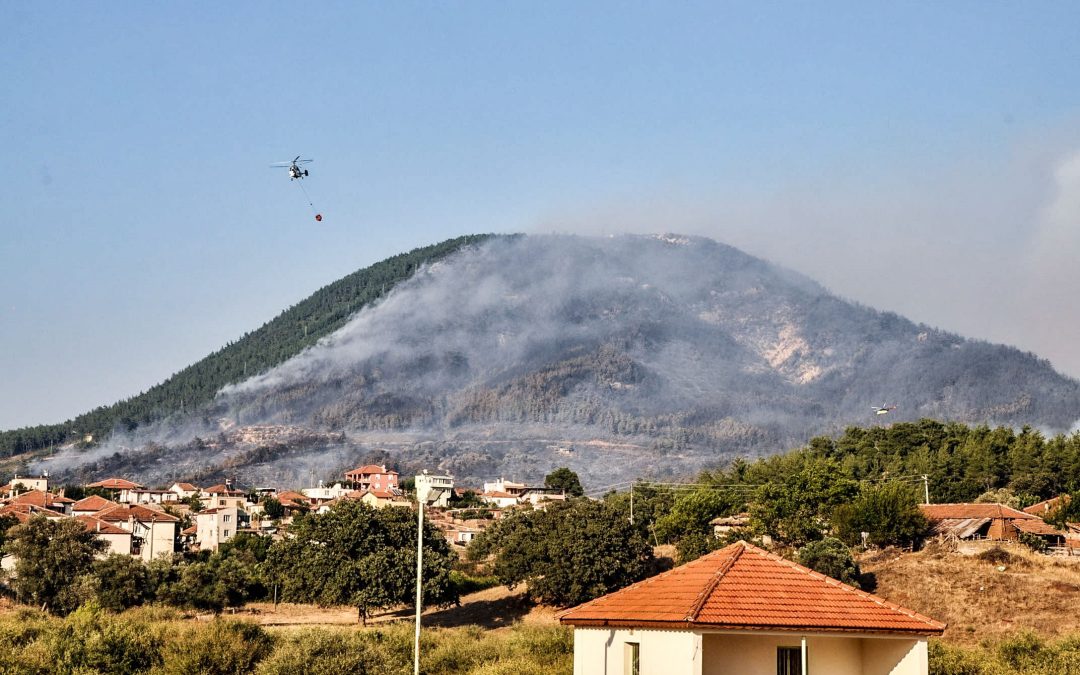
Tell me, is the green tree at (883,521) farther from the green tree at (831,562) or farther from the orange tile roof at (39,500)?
the orange tile roof at (39,500)

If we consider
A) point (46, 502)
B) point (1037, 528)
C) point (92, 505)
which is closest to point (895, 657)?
point (1037, 528)

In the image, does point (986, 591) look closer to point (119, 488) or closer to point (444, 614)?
point (444, 614)

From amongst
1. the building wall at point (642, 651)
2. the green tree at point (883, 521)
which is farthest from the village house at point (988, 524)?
the building wall at point (642, 651)

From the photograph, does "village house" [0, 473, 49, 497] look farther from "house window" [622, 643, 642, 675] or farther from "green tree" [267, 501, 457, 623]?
"house window" [622, 643, 642, 675]

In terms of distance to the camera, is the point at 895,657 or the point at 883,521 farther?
the point at 883,521

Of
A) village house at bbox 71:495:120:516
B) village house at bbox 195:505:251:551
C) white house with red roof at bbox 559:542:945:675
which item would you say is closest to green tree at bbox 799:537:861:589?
white house with red roof at bbox 559:542:945:675

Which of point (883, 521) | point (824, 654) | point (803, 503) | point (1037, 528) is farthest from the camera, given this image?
point (803, 503)
